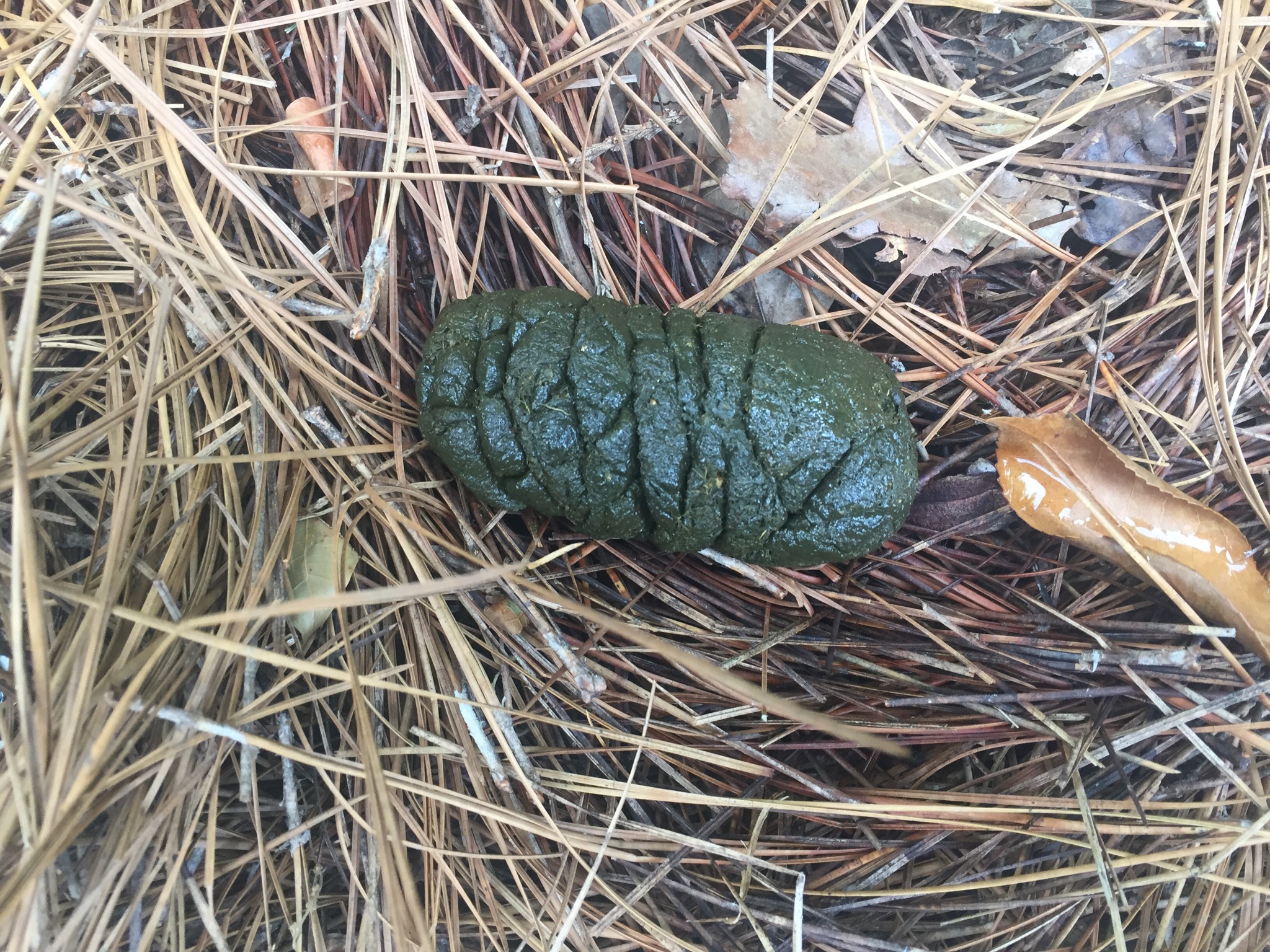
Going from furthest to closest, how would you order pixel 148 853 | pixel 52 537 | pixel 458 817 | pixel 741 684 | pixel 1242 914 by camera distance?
pixel 1242 914
pixel 458 817
pixel 52 537
pixel 148 853
pixel 741 684

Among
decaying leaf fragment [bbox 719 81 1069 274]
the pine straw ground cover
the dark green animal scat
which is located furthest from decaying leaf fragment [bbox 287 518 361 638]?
decaying leaf fragment [bbox 719 81 1069 274]

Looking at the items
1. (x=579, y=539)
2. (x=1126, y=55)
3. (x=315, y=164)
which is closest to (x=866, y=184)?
(x=1126, y=55)

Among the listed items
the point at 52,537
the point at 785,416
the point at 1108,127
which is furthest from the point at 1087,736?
the point at 52,537

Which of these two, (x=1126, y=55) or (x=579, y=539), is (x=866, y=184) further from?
(x=579, y=539)

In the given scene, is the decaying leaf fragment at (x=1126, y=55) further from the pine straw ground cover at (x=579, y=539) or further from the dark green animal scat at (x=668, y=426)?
the dark green animal scat at (x=668, y=426)

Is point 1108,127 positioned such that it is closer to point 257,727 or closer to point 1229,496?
point 1229,496

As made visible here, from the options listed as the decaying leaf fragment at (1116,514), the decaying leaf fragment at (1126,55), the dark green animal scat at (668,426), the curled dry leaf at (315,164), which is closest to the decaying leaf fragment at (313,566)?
the dark green animal scat at (668,426)
